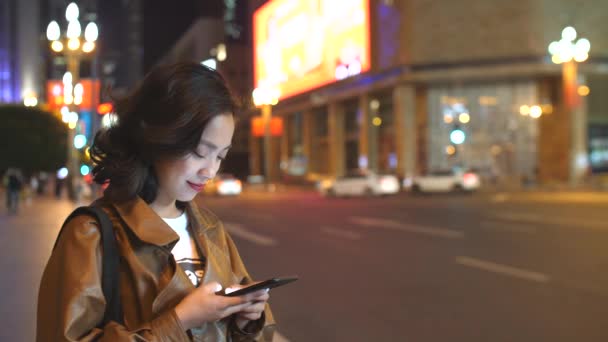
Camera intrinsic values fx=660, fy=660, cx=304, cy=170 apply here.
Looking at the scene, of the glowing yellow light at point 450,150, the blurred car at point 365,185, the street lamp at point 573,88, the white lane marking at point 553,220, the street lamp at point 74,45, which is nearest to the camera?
the white lane marking at point 553,220

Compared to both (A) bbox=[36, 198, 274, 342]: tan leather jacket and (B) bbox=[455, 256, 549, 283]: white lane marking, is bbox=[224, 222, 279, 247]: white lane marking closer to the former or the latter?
(B) bbox=[455, 256, 549, 283]: white lane marking

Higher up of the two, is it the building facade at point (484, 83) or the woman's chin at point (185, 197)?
the building facade at point (484, 83)

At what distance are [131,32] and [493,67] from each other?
119828 millimetres

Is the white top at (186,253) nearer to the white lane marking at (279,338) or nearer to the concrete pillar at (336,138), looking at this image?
the white lane marking at (279,338)

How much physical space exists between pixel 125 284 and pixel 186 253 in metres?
0.27

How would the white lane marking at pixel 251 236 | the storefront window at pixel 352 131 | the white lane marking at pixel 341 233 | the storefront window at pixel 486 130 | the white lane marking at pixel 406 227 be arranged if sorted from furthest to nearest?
the storefront window at pixel 352 131 < the storefront window at pixel 486 130 < the white lane marking at pixel 406 227 < the white lane marking at pixel 341 233 < the white lane marking at pixel 251 236

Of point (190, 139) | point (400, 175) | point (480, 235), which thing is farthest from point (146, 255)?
point (400, 175)

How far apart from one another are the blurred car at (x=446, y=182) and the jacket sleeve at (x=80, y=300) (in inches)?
1418

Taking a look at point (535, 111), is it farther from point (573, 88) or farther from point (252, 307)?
point (252, 307)

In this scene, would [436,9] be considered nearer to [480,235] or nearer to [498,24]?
[498,24]

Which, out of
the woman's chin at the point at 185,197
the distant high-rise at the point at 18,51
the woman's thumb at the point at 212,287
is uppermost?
the distant high-rise at the point at 18,51

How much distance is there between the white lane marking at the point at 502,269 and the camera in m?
9.63

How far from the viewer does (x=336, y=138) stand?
63562 mm

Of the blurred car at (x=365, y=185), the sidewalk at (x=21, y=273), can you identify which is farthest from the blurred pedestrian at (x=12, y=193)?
the blurred car at (x=365, y=185)
